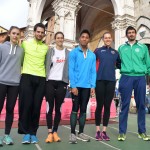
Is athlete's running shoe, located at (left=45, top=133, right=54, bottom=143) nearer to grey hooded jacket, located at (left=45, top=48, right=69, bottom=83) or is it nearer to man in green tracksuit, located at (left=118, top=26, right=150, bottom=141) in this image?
grey hooded jacket, located at (left=45, top=48, right=69, bottom=83)

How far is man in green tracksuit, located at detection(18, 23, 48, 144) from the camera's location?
392 centimetres

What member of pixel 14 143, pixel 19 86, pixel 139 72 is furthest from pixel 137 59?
pixel 14 143

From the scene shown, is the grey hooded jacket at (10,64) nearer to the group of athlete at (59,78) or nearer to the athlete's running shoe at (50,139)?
the group of athlete at (59,78)

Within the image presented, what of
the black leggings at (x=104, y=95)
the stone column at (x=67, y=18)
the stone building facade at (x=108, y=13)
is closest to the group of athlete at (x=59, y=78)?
the black leggings at (x=104, y=95)

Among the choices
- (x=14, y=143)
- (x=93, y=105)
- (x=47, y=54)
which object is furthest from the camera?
(x=93, y=105)

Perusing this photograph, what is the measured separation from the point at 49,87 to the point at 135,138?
2005 millimetres

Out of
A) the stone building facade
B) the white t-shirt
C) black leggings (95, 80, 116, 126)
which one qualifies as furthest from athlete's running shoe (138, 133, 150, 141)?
the stone building facade

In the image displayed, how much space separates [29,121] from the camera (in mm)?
4047

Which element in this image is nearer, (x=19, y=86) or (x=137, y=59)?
(x=19, y=86)

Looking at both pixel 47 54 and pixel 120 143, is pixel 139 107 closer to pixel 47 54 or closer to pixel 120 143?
pixel 120 143

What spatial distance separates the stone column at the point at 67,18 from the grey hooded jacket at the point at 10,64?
10298 mm

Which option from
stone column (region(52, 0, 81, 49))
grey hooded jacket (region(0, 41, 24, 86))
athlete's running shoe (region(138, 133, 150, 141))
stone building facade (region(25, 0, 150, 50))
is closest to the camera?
grey hooded jacket (region(0, 41, 24, 86))

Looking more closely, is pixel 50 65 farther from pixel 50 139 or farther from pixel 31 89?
pixel 50 139

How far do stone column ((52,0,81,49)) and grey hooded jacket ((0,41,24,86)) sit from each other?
405 inches
